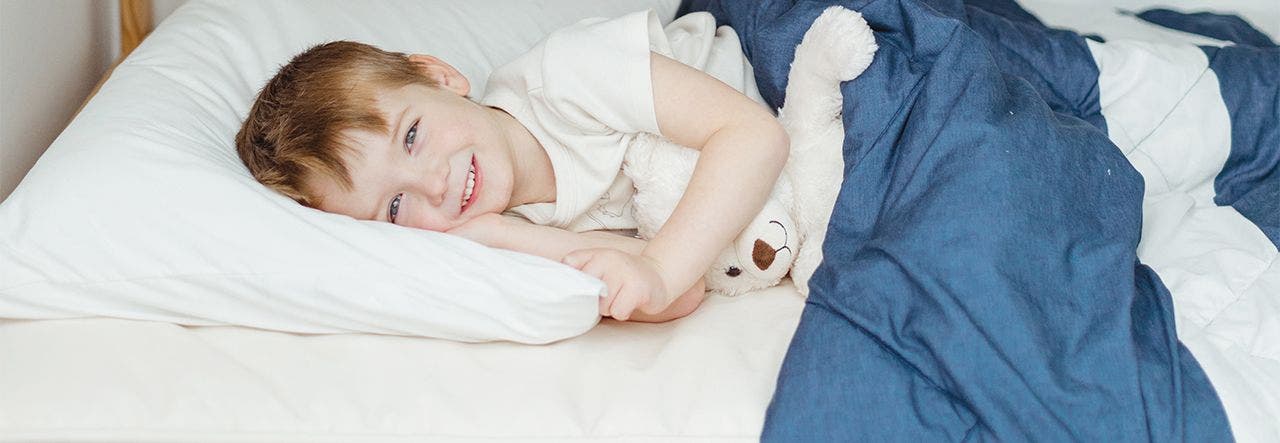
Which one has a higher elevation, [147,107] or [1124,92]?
[147,107]

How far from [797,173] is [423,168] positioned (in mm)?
401

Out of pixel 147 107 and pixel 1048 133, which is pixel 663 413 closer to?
pixel 1048 133

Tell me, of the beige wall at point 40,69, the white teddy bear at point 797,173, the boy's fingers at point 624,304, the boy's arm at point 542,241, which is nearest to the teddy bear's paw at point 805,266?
the white teddy bear at point 797,173

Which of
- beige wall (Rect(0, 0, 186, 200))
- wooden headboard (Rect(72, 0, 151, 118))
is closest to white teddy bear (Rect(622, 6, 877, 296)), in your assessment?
beige wall (Rect(0, 0, 186, 200))

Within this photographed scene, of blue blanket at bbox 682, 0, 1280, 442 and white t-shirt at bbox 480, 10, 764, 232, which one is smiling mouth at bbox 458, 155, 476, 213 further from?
blue blanket at bbox 682, 0, 1280, 442

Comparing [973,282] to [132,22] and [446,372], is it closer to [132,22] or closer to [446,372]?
[446,372]

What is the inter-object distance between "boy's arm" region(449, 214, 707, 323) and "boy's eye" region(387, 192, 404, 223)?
0.06m

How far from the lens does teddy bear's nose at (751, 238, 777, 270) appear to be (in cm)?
115

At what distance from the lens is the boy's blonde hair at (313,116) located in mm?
1077

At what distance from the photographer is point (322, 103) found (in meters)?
1.10

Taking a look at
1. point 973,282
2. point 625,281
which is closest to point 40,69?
point 625,281

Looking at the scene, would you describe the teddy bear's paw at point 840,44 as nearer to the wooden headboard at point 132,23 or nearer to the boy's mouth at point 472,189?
the boy's mouth at point 472,189

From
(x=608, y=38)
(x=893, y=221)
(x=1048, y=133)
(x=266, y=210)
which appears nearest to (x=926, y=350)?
(x=893, y=221)

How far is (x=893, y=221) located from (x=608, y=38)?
1.15 ft
